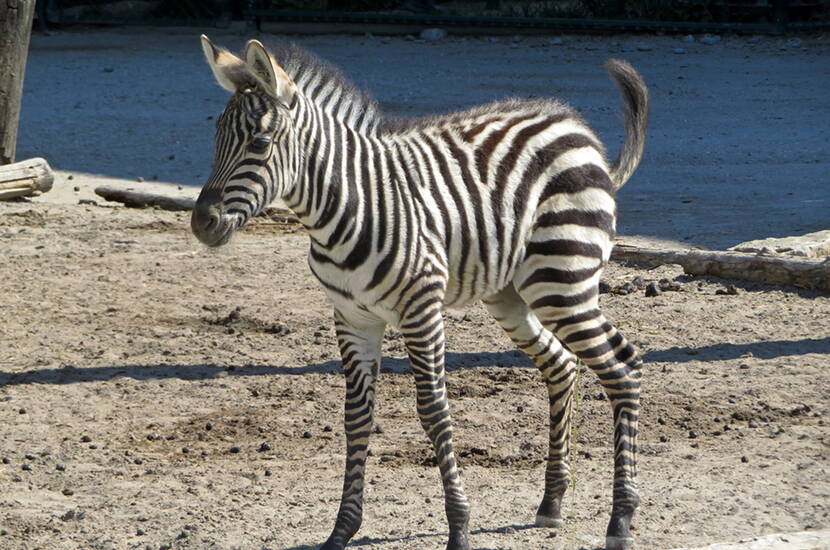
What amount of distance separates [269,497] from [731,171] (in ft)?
24.8

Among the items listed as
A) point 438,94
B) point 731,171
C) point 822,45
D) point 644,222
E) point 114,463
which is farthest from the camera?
point 822,45

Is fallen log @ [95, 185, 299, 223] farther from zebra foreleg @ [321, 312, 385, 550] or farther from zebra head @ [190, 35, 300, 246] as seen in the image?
zebra head @ [190, 35, 300, 246]

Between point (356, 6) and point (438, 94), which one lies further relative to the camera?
point (356, 6)

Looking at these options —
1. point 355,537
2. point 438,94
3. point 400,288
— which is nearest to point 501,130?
point 400,288

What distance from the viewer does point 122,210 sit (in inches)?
393

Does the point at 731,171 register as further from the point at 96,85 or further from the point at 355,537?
the point at 96,85

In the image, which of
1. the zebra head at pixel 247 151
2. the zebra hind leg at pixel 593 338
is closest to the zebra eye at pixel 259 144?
the zebra head at pixel 247 151

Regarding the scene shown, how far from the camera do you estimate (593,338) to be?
4445 millimetres

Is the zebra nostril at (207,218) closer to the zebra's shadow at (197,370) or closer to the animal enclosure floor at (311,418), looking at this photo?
the animal enclosure floor at (311,418)

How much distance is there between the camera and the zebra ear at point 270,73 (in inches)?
153

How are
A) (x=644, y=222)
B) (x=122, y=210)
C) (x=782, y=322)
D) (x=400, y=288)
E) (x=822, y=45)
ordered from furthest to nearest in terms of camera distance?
1. (x=822, y=45)
2. (x=122, y=210)
3. (x=644, y=222)
4. (x=782, y=322)
5. (x=400, y=288)

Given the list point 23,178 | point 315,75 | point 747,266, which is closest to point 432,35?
point 23,178

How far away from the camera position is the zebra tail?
485 centimetres

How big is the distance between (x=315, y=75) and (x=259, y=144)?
0.49 m
